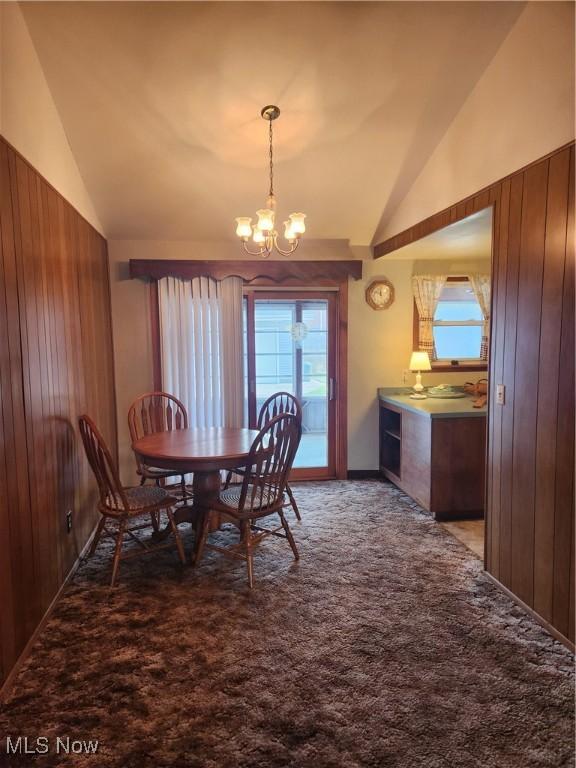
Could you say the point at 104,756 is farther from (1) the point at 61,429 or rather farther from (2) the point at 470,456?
(2) the point at 470,456

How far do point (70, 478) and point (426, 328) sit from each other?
3.45m

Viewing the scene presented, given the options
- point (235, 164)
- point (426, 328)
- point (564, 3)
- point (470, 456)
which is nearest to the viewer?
point (564, 3)

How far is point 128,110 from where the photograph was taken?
288 centimetres

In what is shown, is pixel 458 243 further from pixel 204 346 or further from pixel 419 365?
pixel 204 346

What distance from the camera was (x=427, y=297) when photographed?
15.4 ft

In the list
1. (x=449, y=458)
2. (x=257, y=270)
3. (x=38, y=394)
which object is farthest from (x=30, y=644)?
(x=257, y=270)

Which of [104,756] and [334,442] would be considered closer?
[104,756]

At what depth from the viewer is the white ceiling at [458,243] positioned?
3.07m

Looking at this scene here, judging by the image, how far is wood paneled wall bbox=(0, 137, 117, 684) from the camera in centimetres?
200

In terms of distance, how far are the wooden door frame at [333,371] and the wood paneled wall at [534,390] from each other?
77.9 inches

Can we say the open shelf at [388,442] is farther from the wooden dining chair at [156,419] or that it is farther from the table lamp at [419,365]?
the wooden dining chair at [156,419]

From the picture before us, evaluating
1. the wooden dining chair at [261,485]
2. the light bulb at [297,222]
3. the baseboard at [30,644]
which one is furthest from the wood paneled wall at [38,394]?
the light bulb at [297,222]

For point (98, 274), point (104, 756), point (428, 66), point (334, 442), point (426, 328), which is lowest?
point (104, 756)

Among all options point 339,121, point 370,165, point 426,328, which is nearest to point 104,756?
point 339,121
